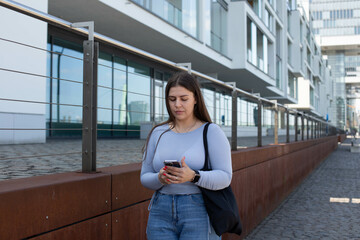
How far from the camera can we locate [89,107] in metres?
2.78

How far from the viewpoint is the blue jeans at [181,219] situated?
81.9 inches

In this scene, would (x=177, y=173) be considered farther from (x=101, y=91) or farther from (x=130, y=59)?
(x=101, y=91)

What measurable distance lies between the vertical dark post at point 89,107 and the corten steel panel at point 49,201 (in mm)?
156

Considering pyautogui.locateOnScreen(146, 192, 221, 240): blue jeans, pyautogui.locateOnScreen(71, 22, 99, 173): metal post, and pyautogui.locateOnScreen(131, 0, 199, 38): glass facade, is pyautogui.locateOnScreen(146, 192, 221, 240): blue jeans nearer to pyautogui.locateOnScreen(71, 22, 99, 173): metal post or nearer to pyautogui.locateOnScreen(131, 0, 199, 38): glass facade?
pyautogui.locateOnScreen(71, 22, 99, 173): metal post

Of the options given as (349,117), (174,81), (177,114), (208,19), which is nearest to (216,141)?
(177,114)

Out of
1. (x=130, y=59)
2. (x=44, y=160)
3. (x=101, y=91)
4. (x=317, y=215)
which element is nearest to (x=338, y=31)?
Result: (x=101, y=91)

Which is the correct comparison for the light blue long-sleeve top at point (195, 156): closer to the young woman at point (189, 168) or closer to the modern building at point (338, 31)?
the young woman at point (189, 168)

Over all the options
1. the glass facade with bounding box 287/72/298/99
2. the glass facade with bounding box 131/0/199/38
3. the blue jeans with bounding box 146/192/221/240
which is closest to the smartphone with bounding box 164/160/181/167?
the blue jeans with bounding box 146/192/221/240

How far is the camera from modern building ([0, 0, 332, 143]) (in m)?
8.80

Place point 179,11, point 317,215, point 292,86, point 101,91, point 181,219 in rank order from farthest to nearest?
1. point 292,86
2. point 101,91
3. point 179,11
4. point 317,215
5. point 181,219

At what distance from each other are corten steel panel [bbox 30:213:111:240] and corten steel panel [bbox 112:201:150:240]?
0.09m

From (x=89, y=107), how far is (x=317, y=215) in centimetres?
620

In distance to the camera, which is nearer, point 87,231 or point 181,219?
point 181,219

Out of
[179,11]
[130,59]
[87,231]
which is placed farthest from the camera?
[179,11]
